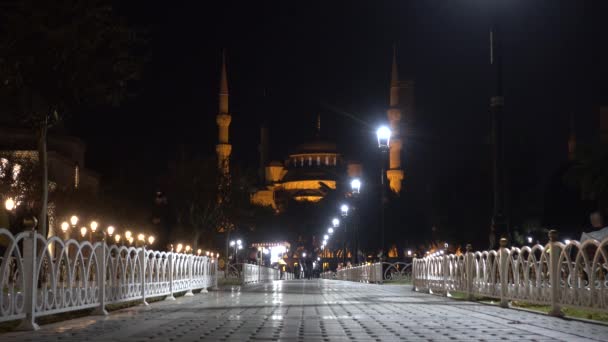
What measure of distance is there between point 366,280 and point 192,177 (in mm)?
11267

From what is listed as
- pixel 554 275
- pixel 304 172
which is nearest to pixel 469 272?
pixel 554 275

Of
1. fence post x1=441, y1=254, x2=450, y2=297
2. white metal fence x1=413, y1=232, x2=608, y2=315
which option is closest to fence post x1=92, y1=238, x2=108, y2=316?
white metal fence x1=413, y1=232, x2=608, y2=315

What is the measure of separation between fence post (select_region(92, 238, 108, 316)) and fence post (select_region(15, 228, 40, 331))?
9.36ft

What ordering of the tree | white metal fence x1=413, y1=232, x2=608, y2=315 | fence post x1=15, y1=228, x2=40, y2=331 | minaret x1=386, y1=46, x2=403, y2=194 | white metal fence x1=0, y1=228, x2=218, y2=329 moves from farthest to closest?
minaret x1=386, y1=46, x2=403, y2=194, the tree, white metal fence x1=413, y1=232, x2=608, y2=315, fence post x1=15, y1=228, x2=40, y2=331, white metal fence x1=0, y1=228, x2=218, y2=329

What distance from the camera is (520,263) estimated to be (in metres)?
12.9

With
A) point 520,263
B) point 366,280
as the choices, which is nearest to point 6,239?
point 520,263

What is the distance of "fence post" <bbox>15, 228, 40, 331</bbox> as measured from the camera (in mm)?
9117

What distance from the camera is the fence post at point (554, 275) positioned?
36.1 ft

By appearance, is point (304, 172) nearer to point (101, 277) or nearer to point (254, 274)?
point (254, 274)

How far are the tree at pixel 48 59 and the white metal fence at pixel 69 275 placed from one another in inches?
149

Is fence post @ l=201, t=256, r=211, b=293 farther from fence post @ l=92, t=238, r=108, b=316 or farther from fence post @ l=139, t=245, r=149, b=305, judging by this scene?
fence post @ l=92, t=238, r=108, b=316

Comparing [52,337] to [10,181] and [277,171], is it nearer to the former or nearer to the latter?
[10,181]

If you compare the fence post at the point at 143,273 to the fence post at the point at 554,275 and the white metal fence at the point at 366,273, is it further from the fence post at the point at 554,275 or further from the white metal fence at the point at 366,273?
the white metal fence at the point at 366,273

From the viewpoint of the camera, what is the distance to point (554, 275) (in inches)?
437
